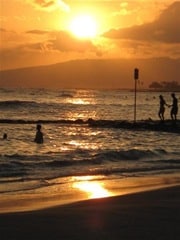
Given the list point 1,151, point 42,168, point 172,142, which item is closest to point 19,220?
point 42,168

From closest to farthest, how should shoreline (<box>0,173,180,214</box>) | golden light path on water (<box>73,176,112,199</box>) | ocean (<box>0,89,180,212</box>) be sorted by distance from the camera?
shoreline (<box>0,173,180,214</box>) → golden light path on water (<box>73,176,112,199</box>) → ocean (<box>0,89,180,212</box>)

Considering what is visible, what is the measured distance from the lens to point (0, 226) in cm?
738

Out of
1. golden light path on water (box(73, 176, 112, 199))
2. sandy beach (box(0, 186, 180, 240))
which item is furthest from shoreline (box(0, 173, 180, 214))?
sandy beach (box(0, 186, 180, 240))

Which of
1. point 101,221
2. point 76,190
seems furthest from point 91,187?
point 101,221

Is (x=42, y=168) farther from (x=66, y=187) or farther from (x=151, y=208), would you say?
(x=151, y=208)

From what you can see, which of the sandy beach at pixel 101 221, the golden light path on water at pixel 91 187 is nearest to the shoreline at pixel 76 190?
the golden light path on water at pixel 91 187

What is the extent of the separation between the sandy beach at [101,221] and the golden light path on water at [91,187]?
3.49 ft

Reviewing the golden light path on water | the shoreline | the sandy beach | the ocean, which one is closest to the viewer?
the sandy beach

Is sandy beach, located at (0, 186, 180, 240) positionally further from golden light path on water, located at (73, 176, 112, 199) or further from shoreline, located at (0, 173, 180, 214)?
golden light path on water, located at (73, 176, 112, 199)

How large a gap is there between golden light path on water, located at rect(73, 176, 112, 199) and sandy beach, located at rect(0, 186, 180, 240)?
106 centimetres

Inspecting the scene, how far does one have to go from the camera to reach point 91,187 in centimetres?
1194

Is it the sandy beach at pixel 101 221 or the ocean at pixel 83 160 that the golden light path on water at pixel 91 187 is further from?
the sandy beach at pixel 101 221

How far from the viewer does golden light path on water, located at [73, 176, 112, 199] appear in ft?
35.0

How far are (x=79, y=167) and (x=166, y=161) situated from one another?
3.25m
